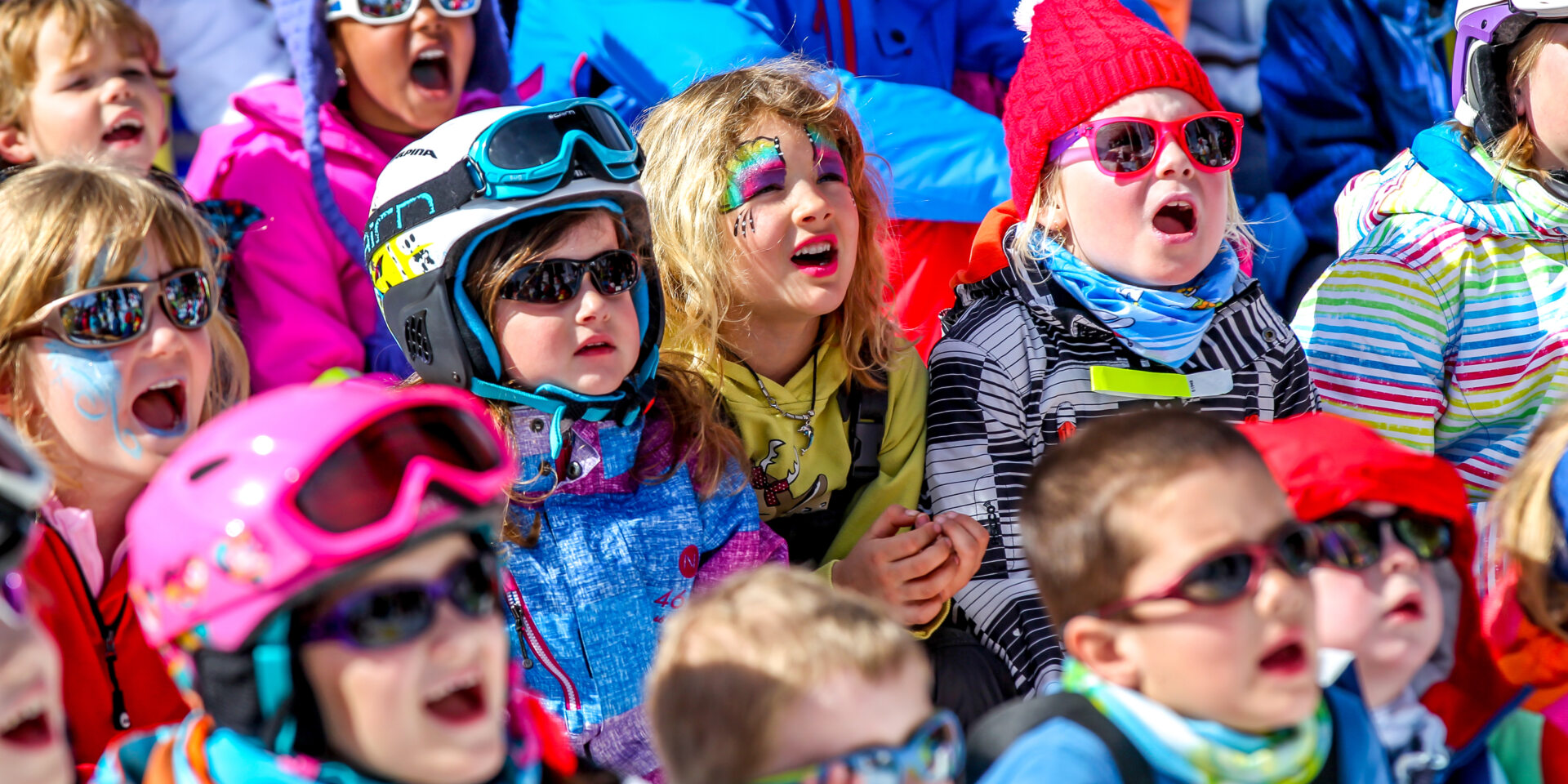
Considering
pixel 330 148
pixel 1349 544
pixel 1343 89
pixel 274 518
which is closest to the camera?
pixel 274 518

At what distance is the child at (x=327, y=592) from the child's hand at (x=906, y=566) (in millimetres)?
1250

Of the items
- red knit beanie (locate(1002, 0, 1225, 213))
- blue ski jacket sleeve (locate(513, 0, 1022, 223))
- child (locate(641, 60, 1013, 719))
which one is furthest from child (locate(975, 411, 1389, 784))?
blue ski jacket sleeve (locate(513, 0, 1022, 223))

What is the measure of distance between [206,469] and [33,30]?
2941mm

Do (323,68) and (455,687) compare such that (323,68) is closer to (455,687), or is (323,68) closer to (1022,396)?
(1022,396)

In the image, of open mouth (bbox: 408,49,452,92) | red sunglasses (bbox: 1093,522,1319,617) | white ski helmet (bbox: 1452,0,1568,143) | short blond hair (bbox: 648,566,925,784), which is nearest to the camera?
short blond hair (bbox: 648,566,925,784)

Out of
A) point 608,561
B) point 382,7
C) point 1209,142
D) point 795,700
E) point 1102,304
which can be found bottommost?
point 608,561

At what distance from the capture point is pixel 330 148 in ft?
14.5

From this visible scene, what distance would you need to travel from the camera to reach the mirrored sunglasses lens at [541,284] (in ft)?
9.74

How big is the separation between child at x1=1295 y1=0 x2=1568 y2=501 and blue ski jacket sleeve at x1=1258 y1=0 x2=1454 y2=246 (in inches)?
65.4

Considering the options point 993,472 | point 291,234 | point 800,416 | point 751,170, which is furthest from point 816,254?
point 291,234

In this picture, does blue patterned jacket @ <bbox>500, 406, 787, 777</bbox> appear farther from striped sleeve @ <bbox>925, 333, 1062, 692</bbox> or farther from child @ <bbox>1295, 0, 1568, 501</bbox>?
child @ <bbox>1295, 0, 1568, 501</bbox>

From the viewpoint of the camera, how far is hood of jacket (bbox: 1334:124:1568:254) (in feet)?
12.3

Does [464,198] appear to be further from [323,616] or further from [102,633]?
[323,616]

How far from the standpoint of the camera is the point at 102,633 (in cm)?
267
